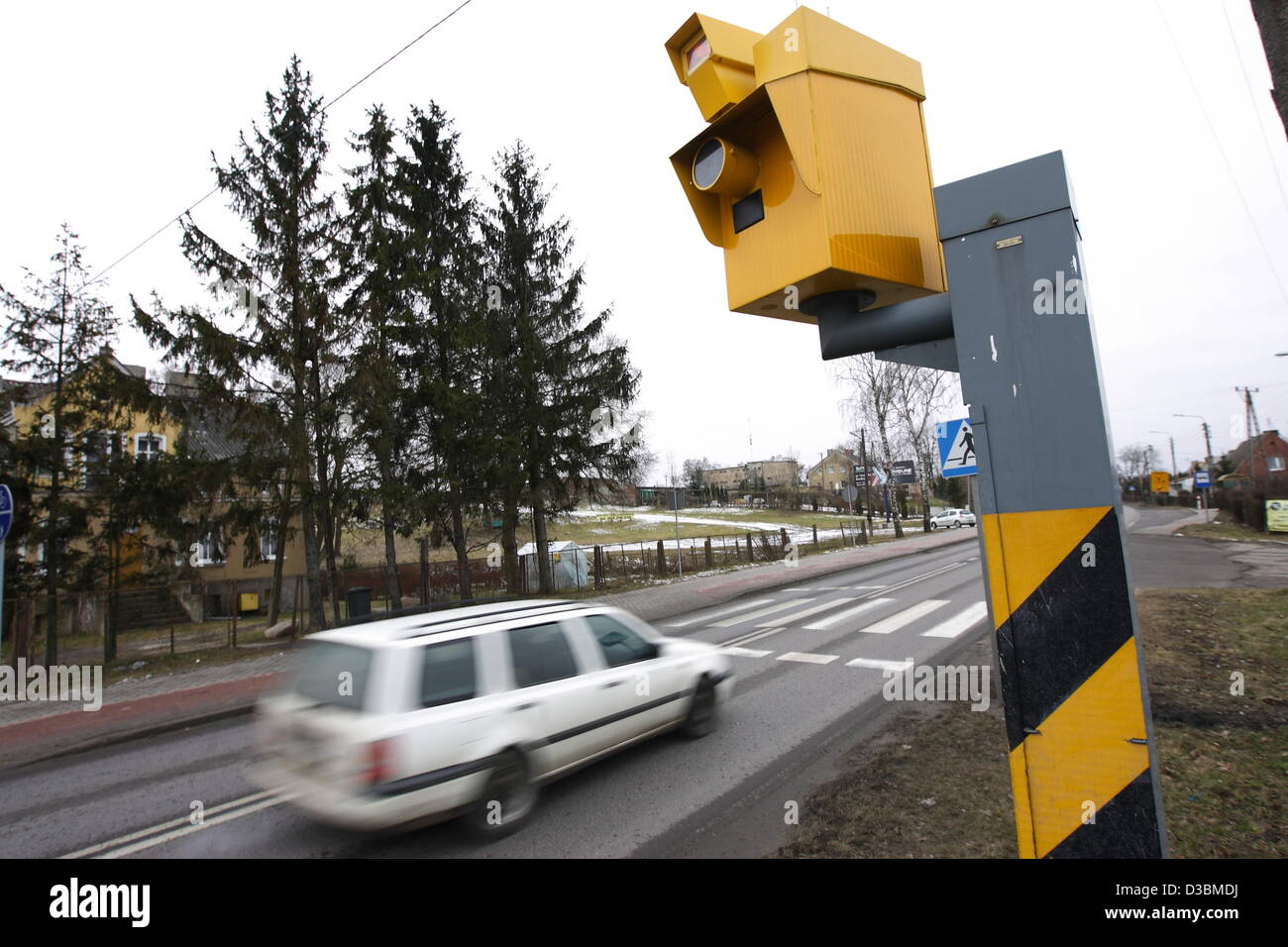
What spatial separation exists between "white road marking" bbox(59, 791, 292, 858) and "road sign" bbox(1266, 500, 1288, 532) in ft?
112

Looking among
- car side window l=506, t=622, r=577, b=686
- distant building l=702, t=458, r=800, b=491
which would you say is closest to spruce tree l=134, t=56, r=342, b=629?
car side window l=506, t=622, r=577, b=686

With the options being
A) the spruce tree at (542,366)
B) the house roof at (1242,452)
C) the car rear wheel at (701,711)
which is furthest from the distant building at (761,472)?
→ the car rear wheel at (701,711)

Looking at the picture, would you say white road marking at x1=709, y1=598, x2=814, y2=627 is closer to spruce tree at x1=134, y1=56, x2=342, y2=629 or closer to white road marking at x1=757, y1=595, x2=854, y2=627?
white road marking at x1=757, y1=595, x2=854, y2=627

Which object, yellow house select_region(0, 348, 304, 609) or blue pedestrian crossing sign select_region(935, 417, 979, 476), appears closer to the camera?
blue pedestrian crossing sign select_region(935, 417, 979, 476)

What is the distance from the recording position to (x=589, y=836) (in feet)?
13.7

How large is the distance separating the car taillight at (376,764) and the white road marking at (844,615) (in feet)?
28.5

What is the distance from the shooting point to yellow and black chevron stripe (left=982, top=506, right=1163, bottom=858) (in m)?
1.74

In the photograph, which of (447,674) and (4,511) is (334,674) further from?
(4,511)

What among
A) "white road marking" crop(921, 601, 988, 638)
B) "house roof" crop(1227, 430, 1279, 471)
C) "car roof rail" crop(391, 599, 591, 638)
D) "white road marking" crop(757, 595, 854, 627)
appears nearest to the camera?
"car roof rail" crop(391, 599, 591, 638)

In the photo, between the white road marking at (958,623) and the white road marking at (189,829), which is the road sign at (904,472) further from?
the white road marking at (189,829)
